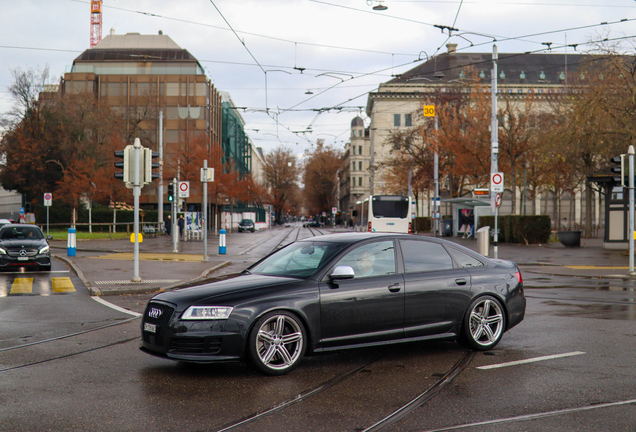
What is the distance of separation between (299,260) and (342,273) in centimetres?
80

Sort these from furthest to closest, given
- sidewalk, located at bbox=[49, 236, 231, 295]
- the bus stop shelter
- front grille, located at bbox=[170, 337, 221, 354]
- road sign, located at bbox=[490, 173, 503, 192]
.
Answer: the bus stop shelter
road sign, located at bbox=[490, 173, 503, 192]
sidewalk, located at bbox=[49, 236, 231, 295]
front grille, located at bbox=[170, 337, 221, 354]

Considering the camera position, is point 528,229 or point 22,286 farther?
point 528,229

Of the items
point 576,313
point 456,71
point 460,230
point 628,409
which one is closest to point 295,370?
point 628,409

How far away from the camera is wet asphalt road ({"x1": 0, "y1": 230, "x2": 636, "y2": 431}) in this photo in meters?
5.02

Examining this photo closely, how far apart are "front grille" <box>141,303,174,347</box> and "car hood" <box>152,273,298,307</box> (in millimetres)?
88

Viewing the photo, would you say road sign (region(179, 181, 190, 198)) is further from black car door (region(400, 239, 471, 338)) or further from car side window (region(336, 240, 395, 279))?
car side window (region(336, 240, 395, 279))

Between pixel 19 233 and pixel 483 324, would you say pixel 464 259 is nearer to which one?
pixel 483 324

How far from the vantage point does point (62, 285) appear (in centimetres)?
1535

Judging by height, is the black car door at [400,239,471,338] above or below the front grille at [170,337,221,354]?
above

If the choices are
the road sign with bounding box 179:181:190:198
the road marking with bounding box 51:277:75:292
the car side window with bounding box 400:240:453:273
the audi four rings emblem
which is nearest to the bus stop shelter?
the road sign with bounding box 179:181:190:198

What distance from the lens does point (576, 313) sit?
11.0 meters

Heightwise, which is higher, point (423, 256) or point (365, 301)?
point (423, 256)

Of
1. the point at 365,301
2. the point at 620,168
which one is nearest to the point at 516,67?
the point at 620,168

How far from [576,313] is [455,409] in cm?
645
